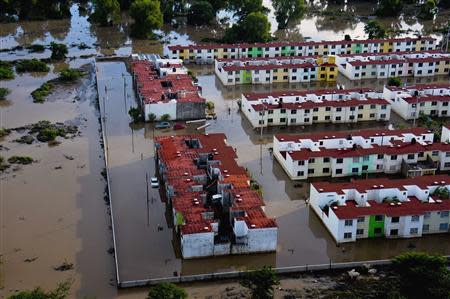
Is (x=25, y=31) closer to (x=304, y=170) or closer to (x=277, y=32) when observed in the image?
(x=277, y=32)

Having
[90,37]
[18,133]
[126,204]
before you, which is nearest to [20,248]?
[126,204]

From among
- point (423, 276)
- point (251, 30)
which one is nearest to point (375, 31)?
point (251, 30)

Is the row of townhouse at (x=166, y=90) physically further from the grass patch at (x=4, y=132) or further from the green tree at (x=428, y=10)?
the green tree at (x=428, y=10)

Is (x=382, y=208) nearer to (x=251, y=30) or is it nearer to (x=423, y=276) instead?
(x=423, y=276)

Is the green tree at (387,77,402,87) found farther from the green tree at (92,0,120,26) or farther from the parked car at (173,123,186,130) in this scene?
the green tree at (92,0,120,26)

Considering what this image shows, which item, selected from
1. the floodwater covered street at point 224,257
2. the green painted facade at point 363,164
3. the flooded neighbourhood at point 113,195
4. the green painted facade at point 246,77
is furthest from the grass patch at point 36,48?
the green painted facade at point 363,164

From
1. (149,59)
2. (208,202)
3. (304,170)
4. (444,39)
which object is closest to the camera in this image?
(208,202)
